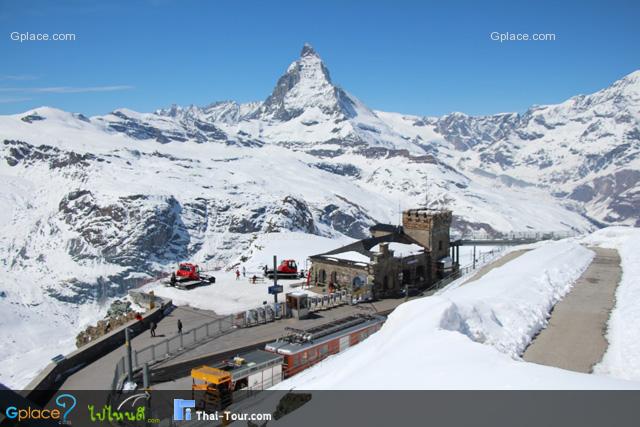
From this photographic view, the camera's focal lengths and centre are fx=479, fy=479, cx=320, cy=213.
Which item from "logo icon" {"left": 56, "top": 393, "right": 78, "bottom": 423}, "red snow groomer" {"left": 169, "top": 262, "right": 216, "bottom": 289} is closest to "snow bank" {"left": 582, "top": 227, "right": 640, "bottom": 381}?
"logo icon" {"left": 56, "top": 393, "right": 78, "bottom": 423}

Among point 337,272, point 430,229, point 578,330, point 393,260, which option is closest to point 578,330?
point 578,330

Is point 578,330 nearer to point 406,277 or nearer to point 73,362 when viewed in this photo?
point 406,277

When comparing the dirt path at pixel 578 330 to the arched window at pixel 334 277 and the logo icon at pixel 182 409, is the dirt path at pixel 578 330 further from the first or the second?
the arched window at pixel 334 277

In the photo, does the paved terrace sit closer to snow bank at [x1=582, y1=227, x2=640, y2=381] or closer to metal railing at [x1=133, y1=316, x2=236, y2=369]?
snow bank at [x1=582, y1=227, x2=640, y2=381]

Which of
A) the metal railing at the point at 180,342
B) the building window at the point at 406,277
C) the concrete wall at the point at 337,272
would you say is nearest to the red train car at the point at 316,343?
the metal railing at the point at 180,342

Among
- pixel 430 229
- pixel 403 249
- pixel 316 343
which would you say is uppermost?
pixel 430 229

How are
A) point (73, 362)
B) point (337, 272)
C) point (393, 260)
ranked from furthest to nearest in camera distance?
point (337, 272) < point (393, 260) < point (73, 362)

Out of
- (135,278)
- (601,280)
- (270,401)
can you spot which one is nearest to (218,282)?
(270,401)
